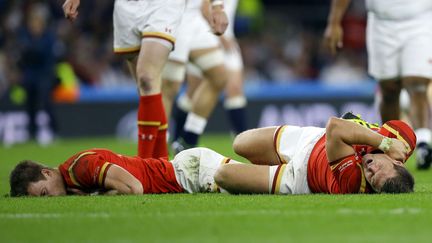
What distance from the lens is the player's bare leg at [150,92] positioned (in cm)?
839

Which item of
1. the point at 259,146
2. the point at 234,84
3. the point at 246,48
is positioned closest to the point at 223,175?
the point at 259,146

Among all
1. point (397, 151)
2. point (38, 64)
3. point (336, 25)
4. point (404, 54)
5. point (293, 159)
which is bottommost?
point (38, 64)

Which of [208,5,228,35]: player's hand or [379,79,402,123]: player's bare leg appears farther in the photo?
[379,79,402,123]: player's bare leg

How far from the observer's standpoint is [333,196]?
6.89m

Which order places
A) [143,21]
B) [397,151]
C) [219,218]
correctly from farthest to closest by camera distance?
[143,21], [397,151], [219,218]

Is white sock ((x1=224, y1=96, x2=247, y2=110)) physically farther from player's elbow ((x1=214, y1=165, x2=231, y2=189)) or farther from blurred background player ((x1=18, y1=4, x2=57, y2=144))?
player's elbow ((x1=214, y1=165, x2=231, y2=189))

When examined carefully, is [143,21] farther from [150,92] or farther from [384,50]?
[384,50]

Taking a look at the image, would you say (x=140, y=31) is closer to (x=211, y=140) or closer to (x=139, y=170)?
(x=139, y=170)

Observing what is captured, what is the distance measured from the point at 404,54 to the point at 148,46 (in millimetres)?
2971

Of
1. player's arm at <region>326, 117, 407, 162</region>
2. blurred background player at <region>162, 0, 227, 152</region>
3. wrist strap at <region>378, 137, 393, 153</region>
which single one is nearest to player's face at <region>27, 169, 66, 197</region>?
player's arm at <region>326, 117, 407, 162</region>

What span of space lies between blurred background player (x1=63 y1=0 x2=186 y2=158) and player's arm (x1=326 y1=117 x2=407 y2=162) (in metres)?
2.02

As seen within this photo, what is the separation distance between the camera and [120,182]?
23.7 feet

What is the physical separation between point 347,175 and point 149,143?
6.68 ft

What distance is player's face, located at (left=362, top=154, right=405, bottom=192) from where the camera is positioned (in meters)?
6.72
